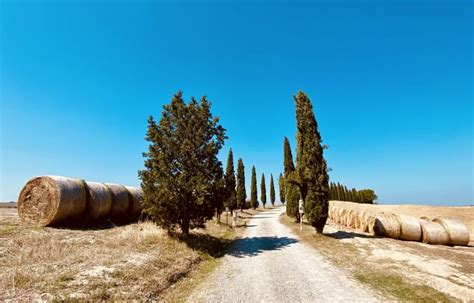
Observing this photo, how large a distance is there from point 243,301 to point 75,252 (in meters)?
5.99

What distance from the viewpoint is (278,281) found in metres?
7.39

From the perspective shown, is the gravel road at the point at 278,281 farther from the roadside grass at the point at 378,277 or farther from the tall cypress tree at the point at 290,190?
the tall cypress tree at the point at 290,190

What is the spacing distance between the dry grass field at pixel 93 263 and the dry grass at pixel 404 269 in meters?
5.36

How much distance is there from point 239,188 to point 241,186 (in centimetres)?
48

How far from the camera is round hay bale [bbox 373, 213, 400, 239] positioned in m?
15.4

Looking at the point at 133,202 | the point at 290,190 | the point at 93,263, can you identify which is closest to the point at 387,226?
the point at 290,190

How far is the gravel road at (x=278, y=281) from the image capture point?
6.20 m

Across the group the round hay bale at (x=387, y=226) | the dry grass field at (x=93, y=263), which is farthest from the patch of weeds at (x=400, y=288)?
the round hay bale at (x=387, y=226)

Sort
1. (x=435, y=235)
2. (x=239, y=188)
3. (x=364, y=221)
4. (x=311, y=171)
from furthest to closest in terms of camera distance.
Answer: (x=239, y=188) < (x=364, y=221) < (x=311, y=171) < (x=435, y=235)

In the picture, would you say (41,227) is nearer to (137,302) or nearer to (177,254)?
(177,254)

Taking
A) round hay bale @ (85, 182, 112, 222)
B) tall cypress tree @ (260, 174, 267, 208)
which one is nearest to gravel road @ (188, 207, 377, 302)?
round hay bale @ (85, 182, 112, 222)

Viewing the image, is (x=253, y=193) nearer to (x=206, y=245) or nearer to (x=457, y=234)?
(x=457, y=234)

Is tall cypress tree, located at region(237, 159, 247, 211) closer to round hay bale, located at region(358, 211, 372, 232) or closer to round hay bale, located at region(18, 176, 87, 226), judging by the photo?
round hay bale, located at region(358, 211, 372, 232)

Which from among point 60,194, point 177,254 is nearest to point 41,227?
point 60,194
